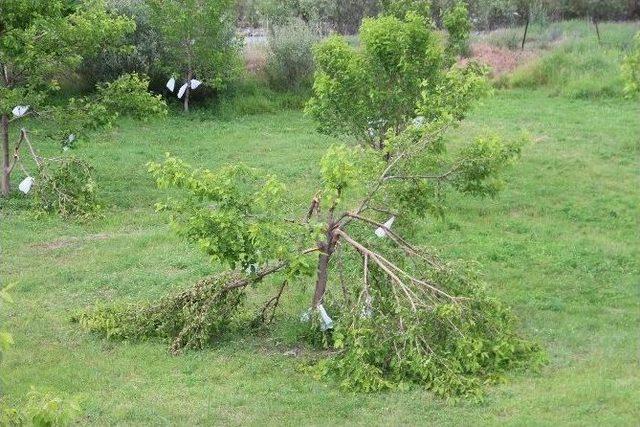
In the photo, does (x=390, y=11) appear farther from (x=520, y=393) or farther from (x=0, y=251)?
(x=520, y=393)

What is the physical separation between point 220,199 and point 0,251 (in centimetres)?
514

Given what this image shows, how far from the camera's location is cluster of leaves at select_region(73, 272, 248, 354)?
28.4 feet

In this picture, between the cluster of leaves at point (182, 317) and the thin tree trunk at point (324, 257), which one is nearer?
the thin tree trunk at point (324, 257)

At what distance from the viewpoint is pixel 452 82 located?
432 inches

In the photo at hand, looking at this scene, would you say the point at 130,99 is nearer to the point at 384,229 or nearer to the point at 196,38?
the point at 196,38

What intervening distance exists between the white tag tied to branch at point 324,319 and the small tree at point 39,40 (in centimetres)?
676

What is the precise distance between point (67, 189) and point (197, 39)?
807 centimetres

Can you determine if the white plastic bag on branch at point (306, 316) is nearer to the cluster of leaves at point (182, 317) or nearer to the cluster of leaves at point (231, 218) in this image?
the cluster of leaves at point (182, 317)

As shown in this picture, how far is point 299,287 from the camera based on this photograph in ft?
34.6

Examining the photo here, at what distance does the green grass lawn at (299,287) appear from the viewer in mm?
7309

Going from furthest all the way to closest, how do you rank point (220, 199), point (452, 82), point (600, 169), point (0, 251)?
point (600, 169), point (0, 251), point (452, 82), point (220, 199)

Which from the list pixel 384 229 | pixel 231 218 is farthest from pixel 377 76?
pixel 231 218

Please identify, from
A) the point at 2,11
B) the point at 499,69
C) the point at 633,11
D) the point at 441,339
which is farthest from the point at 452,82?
the point at 633,11

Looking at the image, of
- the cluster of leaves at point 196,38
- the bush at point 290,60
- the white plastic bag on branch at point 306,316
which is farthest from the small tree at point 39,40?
the bush at point 290,60
